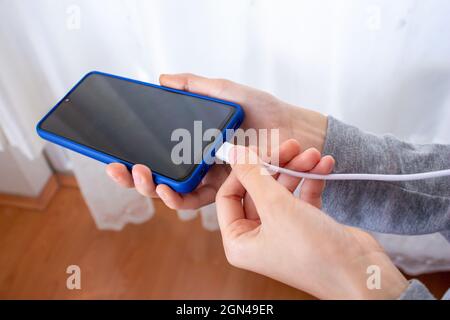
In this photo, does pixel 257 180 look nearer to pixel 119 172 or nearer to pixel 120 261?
pixel 119 172

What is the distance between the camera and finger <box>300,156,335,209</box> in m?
0.41

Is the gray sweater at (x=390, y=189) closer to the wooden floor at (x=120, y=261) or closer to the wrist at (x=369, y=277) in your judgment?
the wrist at (x=369, y=277)

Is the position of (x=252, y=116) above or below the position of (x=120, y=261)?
above

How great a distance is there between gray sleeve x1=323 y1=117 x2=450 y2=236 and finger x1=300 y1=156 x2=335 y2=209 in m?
0.04

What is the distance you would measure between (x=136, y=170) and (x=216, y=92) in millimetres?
160

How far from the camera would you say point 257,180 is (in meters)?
0.34

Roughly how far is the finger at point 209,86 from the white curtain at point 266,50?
7cm

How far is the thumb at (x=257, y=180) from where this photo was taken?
33 centimetres

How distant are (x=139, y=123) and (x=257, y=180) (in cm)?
21

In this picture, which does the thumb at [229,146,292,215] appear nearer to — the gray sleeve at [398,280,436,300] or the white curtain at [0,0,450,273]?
the gray sleeve at [398,280,436,300]

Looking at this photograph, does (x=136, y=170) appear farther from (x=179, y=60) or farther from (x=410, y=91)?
(x=410, y=91)

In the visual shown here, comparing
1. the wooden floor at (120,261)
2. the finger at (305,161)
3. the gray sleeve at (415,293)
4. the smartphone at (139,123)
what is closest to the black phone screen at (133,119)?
the smartphone at (139,123)

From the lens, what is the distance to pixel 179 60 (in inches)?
22.6

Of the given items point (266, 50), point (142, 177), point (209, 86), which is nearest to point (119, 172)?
point (142, 177)
